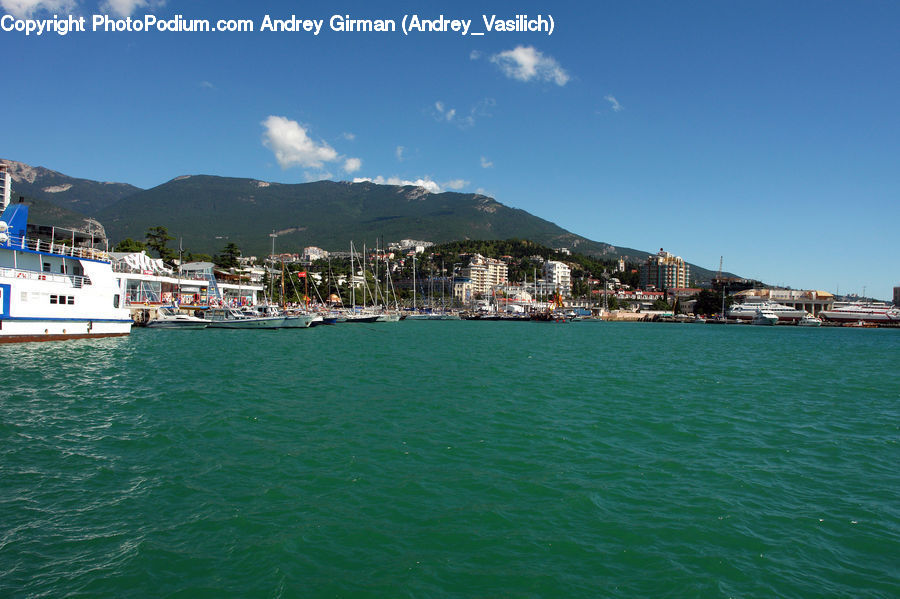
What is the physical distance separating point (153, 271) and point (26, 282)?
129 feet

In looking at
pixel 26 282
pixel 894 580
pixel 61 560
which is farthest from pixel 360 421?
pixel 26 282

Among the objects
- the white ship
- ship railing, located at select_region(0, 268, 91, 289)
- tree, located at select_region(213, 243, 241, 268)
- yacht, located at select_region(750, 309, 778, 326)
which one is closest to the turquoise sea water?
ship railing, located at select_region(0, 268, 91, 289)

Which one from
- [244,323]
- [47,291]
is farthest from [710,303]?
[47,291]

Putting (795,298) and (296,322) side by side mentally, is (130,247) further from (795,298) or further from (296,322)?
(795,298)

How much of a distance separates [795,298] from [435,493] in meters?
187

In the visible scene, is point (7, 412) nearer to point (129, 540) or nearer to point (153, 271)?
point (129, 540)

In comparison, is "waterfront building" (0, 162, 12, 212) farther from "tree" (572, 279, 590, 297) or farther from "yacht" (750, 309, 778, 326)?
"tree" (572, 279, 590, 297)

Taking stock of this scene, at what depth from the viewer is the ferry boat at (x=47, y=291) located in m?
28.1

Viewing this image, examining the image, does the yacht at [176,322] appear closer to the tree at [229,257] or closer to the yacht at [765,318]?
the tree at [229,257]

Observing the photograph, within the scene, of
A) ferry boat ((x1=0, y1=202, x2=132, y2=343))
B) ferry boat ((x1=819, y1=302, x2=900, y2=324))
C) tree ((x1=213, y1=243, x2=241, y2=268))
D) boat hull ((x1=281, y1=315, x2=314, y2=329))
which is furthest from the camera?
ferry boat ((x1=819, y1=302, x2=900, y2=324))

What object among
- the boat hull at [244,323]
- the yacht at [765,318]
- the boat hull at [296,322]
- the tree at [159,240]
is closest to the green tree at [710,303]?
the yacht at [765,318]

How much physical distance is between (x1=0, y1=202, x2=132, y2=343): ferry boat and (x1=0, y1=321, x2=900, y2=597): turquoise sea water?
12566 mm

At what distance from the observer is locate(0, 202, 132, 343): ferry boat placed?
28.1m

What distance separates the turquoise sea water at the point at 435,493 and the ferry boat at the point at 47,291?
12566mm
